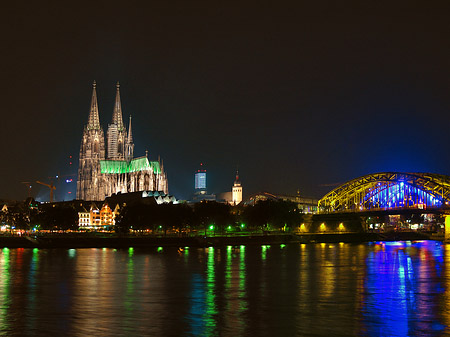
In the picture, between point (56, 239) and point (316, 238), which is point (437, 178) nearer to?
point (316, 238)

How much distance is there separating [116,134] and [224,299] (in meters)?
161

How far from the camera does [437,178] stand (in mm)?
113750

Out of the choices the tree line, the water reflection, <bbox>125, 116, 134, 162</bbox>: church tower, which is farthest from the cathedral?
the water reflection

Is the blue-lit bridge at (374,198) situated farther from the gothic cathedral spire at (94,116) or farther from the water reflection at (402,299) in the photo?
the gothic cathedral spire at (94,116)

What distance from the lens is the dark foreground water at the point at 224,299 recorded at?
83.4 ft

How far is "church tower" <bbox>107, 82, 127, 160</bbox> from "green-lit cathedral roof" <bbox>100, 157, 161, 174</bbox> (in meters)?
4.95

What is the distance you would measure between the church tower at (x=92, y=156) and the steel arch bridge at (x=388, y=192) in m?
73.9

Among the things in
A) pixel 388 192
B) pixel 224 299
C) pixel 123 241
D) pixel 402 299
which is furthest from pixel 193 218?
pixel 402 299

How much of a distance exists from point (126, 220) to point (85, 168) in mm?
79737

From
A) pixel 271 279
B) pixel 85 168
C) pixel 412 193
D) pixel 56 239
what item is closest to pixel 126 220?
pixel 56 239

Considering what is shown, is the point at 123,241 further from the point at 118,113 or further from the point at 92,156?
the point at 118,113

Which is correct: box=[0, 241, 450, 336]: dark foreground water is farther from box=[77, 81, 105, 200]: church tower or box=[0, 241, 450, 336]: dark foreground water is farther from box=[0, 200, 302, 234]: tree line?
box=[77, 81, 105, 200]: church tower

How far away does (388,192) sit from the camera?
121 meters

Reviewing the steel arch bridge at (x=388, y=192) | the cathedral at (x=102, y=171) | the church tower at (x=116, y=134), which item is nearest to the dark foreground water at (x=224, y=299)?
the steel arch bridge at (x=388, y=192)
